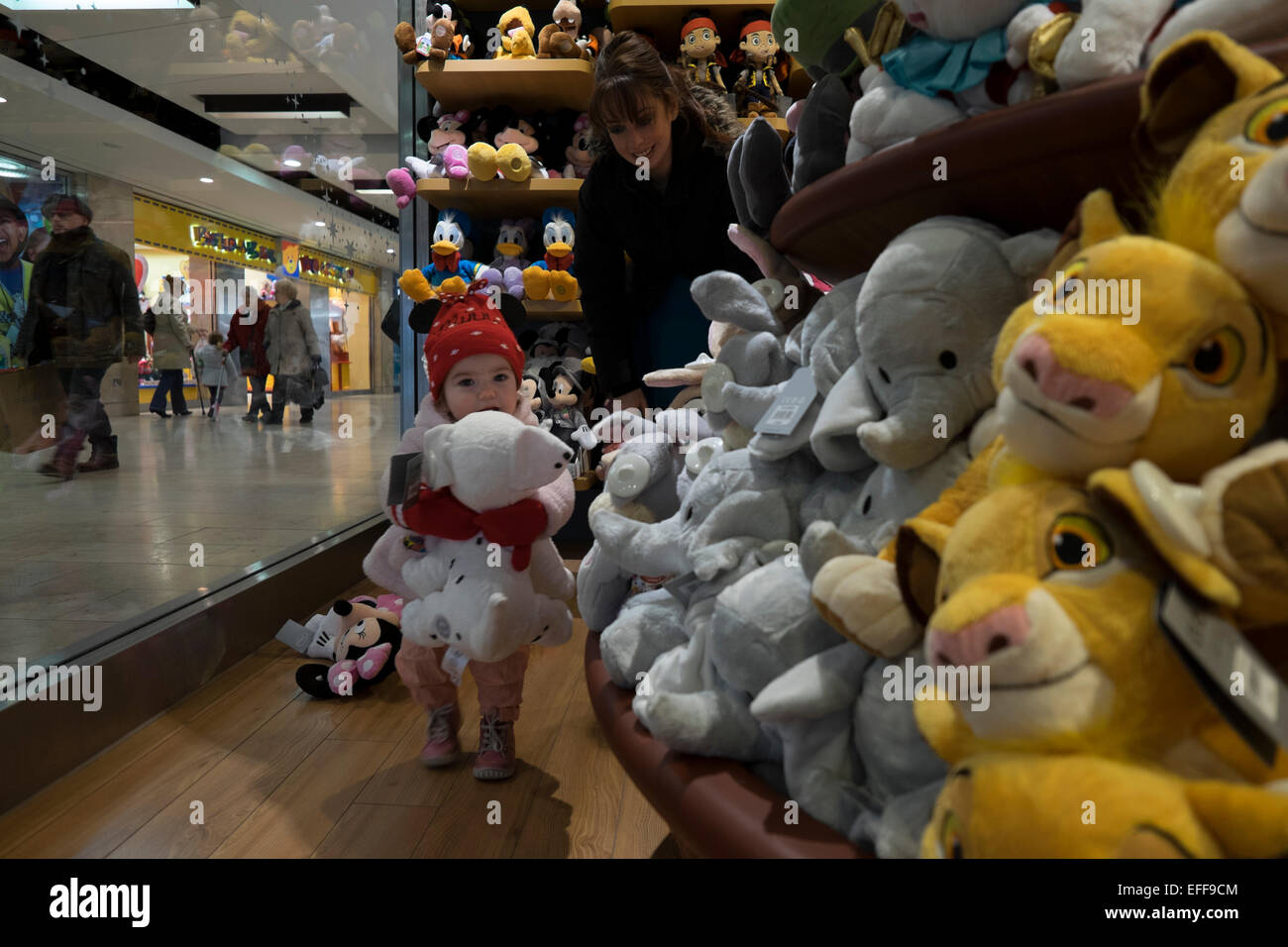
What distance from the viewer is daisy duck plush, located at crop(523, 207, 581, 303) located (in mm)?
3451

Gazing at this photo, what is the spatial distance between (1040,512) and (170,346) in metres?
2.53

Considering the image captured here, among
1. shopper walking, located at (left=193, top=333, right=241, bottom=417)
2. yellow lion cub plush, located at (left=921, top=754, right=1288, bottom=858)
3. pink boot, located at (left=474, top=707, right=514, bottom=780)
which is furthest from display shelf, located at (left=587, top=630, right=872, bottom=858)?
shopper walking, located at (left=193, top=333, right=241, bottom=417)

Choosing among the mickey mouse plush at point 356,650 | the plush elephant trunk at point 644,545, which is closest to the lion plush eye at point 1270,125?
the plush elephant trunk at point 644,545

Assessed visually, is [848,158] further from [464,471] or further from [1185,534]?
[464,471]

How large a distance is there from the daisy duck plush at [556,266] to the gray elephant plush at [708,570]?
2360 mm

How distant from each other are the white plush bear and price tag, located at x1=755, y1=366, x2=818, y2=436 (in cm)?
48

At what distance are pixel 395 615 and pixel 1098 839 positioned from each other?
2166 mm

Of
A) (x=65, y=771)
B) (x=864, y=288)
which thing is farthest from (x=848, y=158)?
(x=65, y=771)

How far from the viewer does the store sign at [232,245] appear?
266cm

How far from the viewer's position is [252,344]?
10.2 ft

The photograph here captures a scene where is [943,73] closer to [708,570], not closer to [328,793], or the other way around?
[708,570]

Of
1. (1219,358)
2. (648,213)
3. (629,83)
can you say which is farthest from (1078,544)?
(648,213)

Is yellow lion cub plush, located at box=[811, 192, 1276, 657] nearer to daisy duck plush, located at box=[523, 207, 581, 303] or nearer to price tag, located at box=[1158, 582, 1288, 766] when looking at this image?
price tag, located at box=[1158, 582, 1288, 766]

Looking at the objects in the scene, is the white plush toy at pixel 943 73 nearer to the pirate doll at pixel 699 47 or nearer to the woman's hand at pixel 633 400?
the woman's hand at pixel 633 400
